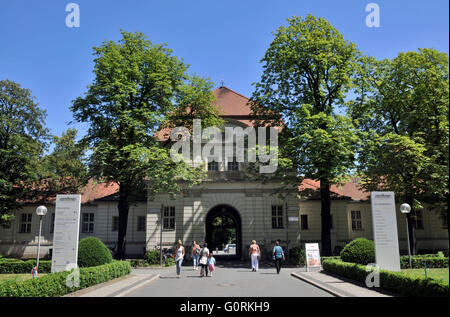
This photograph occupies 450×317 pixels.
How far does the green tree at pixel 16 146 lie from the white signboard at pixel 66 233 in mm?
16076

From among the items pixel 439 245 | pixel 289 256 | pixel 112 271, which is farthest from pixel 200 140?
pixel 439 245

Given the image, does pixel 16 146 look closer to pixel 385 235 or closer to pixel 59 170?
pixel 59 170

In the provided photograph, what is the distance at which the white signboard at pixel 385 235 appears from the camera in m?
14.3

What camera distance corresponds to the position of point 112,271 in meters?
16.6

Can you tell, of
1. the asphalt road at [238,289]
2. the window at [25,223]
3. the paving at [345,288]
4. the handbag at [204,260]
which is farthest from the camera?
the window at [25,223]

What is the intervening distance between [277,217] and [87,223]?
19.2m

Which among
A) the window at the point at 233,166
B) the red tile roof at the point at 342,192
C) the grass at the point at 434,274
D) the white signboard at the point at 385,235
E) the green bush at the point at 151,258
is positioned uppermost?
the window at the point at 233,166

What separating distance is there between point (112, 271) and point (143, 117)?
11837mm

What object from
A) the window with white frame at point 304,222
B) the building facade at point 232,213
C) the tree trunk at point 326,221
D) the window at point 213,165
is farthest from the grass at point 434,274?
A: the window at point 213,165

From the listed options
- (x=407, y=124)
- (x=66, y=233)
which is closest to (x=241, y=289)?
(x=66, y=233)

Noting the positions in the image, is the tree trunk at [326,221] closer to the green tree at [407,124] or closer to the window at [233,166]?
the green tree at [407,124]

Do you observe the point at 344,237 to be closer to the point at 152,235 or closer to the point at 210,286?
the point at 152,235

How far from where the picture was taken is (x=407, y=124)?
26.4 m

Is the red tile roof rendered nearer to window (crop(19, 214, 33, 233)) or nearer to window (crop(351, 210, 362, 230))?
window (crop(351, 210, 362, 230))
